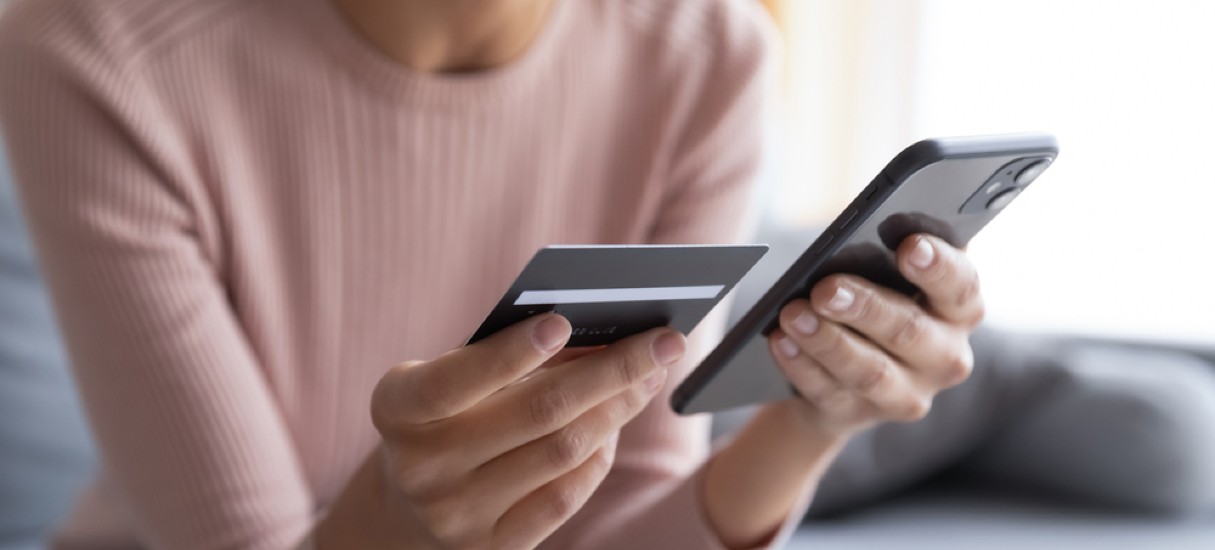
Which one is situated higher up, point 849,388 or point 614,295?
point 614,295

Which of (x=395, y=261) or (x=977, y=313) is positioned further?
(x=395, y=261)

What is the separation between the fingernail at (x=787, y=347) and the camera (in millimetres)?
644

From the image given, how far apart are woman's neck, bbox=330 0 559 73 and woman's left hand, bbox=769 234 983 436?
0.33 metres

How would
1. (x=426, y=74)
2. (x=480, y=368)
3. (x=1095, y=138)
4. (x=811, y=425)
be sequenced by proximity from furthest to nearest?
(x=1095, y=138), (x=426, y=74), (x=811, y=425), (x=480, y=368)

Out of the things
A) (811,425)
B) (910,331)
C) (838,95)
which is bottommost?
(838,95)

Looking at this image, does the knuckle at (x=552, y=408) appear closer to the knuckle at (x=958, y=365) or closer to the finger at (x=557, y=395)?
the finger at (x=557, y=395)

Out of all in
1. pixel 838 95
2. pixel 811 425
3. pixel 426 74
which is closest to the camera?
pixel 811 425

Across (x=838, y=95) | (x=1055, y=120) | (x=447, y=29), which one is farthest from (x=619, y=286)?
(x=838, y=95)

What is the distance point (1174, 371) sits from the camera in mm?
1224

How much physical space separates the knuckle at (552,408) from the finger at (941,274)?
21 cm

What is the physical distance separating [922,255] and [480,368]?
0.26m

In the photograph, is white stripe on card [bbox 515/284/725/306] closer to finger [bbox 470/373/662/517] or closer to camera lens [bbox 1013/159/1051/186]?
finger [bbox 470/373/662/517]

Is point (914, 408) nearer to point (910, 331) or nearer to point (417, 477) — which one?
point (910, 331)

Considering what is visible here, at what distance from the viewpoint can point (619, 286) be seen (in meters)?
0.52
